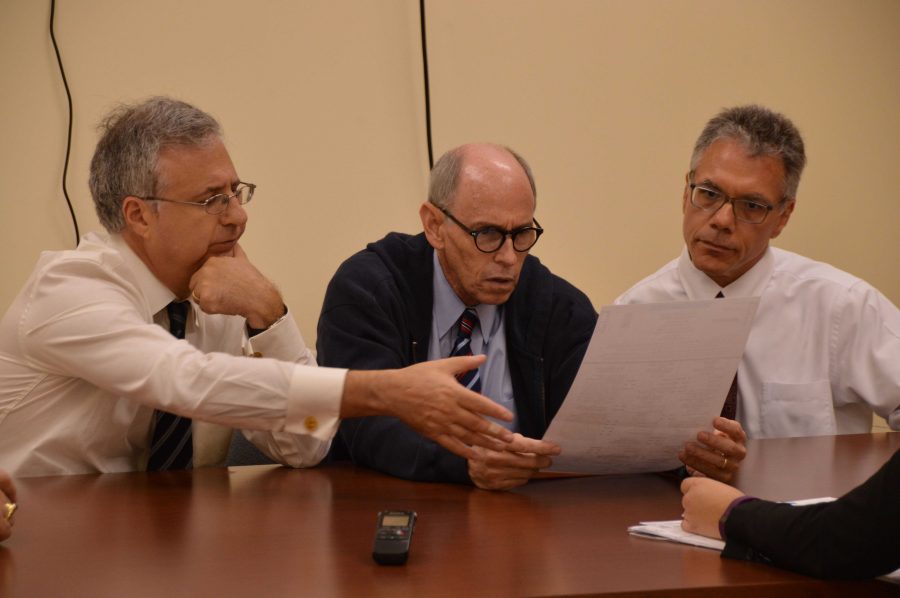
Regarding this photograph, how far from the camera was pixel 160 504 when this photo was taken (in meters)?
1.69

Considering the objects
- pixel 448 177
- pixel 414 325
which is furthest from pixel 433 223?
pixel 414 325

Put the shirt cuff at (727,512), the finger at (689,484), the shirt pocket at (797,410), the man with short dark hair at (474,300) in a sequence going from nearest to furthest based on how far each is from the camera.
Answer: the shirt cuff at (727,512) → the finger at (689,484) → the man with short dark hair at (474,300) → the shirt pocket at (797,410)

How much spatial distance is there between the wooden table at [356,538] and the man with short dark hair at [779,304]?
0.70 meters

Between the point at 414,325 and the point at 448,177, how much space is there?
1.18 feet

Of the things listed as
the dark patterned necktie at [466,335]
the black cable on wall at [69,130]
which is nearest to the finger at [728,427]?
the dark patterned necktie at [466,335]

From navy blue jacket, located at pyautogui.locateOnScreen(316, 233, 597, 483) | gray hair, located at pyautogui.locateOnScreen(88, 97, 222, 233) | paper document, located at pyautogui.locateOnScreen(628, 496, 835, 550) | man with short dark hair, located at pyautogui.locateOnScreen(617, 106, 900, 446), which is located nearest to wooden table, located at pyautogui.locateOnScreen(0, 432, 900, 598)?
paper document, located at pyautogui.locateOnScreen(628, 496, 835, 550)

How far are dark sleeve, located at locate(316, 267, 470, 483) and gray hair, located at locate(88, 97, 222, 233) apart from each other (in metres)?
0.45

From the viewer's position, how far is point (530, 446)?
5.77ft

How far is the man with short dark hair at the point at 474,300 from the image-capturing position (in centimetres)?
225

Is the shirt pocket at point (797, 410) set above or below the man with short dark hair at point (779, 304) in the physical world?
below

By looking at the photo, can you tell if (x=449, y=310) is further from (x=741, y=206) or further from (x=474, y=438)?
(x=741, y=206)

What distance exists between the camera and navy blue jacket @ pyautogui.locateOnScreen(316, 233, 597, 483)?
7.15 feet

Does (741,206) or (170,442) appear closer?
(170,442)

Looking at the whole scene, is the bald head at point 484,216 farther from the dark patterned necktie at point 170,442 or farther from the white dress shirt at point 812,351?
the white dress shirt at point 812,351
